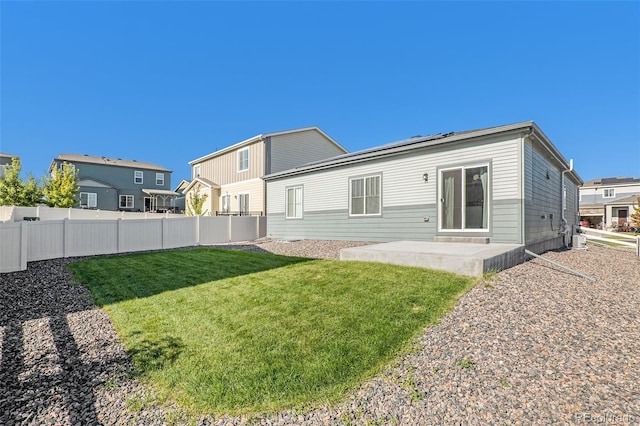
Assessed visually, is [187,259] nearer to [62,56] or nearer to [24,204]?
[62,56]

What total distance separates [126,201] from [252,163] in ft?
75.9

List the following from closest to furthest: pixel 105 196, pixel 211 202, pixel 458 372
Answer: pixel 458 372, pixel 211 202, pixel 105 196

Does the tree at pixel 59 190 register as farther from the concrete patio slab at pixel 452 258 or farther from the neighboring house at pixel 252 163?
the concrete patio slab at pixel 452 258

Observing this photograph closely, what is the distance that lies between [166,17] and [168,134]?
118 ft

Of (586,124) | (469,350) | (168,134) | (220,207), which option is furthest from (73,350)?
(168,134)

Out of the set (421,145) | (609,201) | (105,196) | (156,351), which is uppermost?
(421,145)

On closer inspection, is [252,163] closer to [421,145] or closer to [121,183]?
[421,145]

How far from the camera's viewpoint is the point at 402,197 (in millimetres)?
9977

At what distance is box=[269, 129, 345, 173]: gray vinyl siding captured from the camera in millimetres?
18438

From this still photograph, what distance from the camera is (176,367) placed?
3.06m

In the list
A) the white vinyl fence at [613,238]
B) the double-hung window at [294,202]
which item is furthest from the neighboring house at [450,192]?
the white vinyl fence at [613,238]

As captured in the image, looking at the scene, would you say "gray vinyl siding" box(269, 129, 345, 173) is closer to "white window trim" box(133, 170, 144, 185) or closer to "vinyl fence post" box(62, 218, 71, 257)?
"vinyl fence post" box(62, 218, 71, 257)

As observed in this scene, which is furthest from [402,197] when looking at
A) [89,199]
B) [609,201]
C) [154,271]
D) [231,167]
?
[609,201]

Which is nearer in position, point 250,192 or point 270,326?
point 270,326
